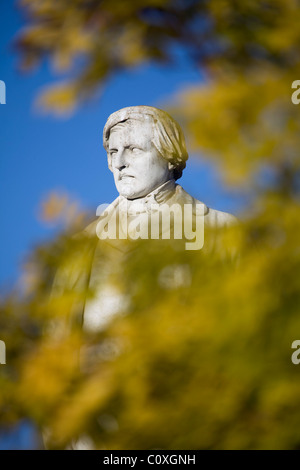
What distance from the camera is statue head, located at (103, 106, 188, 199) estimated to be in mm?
3506

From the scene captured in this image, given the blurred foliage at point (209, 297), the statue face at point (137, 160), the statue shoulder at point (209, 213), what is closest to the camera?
the blurred foliage at point (209, 297)

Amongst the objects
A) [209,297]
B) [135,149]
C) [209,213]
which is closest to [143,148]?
[135,149]

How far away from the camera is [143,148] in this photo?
3500mm

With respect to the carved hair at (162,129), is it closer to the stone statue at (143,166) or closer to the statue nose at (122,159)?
the stone statue at (143,166)

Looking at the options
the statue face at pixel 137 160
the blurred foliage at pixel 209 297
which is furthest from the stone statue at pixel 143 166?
the blurred foliage at pixel 209 297

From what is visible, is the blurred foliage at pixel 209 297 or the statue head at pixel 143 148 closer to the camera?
the blurred foliage at pixel 209 297

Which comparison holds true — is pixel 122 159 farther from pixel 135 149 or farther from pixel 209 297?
pixel 209 297

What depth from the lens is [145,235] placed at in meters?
3.21

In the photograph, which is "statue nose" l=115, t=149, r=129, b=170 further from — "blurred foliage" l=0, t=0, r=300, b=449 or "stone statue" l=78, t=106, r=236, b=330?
"blurred foliage" l=0, t=0, r=300, b=449

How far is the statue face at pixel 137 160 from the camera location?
138 inches

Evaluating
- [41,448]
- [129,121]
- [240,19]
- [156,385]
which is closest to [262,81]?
[240,19]

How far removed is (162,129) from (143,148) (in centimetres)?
16

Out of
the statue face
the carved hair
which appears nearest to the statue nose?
the statue face

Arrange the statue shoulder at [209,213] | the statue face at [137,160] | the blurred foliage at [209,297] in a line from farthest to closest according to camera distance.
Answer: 1. the statue face at [137,160]
2. the statue shoulder at [209,213]
3. the blurred foliage at [209,297]
